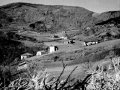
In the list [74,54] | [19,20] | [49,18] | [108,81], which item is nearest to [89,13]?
[49,18]

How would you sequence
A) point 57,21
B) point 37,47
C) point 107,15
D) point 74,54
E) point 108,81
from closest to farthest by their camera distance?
point 108,81 → point 74,54 → point 37,47 → point 107,15 → point 57,21

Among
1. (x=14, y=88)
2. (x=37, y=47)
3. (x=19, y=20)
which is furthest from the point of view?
(x=19, y=20)

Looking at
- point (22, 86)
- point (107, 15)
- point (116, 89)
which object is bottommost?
point (116, 89)

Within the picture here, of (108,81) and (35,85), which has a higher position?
(35,85)

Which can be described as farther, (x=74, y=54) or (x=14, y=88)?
(x=74, y=54)

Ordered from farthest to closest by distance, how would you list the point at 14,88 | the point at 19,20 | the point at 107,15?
the point at 19,20
the point at 107,15
the point at 14,88

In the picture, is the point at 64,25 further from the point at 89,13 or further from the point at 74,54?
the point at 74,54

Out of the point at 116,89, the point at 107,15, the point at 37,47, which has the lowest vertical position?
the point at 37,47

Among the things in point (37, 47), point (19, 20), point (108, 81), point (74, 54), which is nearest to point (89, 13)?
point (19, 20)

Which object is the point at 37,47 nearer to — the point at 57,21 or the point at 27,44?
the point at 27,44
